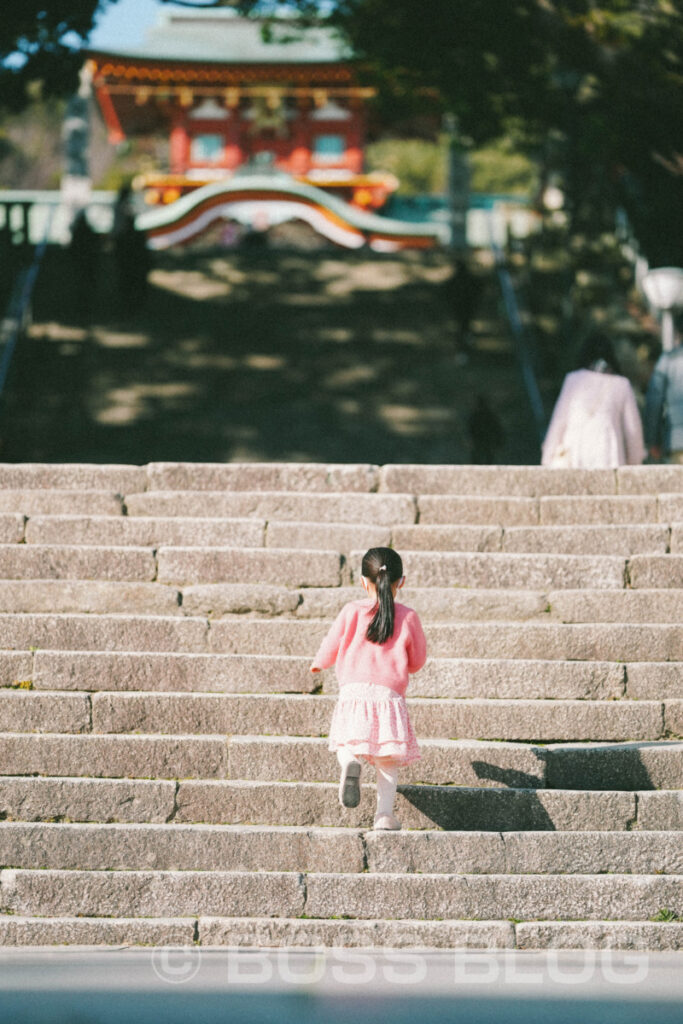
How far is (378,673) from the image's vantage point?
5512 millimetres

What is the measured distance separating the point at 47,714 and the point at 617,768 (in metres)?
2.54

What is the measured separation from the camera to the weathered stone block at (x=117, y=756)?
19.6 ft

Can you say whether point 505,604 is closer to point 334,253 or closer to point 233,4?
point 233,4

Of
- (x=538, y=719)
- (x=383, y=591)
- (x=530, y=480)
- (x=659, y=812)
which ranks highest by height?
(x=530, y=480)

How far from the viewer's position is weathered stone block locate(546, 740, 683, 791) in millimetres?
5949

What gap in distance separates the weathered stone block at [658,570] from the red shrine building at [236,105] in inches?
834

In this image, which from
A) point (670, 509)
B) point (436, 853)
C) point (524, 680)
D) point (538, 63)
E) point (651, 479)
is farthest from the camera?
point (538, 63)

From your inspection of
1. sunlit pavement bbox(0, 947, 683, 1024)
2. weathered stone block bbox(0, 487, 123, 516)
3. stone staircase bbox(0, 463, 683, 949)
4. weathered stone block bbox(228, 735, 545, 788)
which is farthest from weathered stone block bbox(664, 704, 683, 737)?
weathered stone block bbox(0, 487, 123, 516)

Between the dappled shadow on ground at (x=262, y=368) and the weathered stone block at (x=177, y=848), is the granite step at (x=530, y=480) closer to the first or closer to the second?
the weathered stone block at (x=177, y=848)

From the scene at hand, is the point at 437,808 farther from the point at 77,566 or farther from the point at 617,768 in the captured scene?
the point at 77,566

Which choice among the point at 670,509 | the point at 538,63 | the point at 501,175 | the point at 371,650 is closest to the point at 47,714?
the point at 371,650

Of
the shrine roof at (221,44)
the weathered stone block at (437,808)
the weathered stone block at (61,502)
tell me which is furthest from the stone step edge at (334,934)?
the shrine roof at (221,44)

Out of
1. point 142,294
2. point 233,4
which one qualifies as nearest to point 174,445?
point 142,294

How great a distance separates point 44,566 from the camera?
7359 mm
